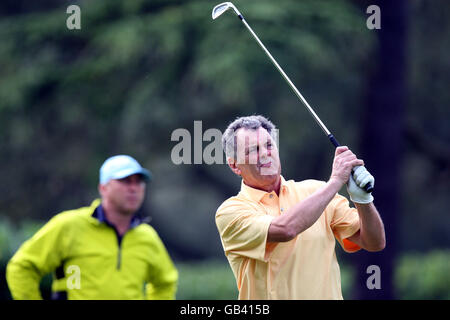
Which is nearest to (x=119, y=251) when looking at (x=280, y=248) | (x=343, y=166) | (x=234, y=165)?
(x=234, y=165)

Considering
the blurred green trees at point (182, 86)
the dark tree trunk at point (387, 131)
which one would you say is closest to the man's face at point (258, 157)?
the dark tree trunk at point (387, 131)

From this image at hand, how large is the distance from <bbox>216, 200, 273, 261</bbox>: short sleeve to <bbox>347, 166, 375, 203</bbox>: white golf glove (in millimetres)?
412

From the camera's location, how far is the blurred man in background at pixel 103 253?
4.91 m

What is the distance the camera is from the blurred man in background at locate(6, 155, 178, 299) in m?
4.91

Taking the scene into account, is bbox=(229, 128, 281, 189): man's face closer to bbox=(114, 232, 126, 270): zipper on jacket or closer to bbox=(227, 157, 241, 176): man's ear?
bbox=(227, 157, 241, 176): man's ear

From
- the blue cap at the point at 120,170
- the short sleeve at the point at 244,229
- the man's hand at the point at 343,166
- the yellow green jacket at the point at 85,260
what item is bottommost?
the yellow green jacket at the point at 85,260

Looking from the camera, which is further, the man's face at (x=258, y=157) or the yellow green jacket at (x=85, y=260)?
the yellow green jacket at (x=85, y=260)

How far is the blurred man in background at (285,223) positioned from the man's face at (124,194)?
1626 mm

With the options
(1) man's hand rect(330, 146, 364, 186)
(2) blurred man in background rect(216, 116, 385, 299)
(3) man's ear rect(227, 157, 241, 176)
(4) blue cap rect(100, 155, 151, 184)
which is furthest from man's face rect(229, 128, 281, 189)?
(4) blue cap rect(100, 155, 151, 184)

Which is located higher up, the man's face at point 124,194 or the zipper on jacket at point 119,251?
the man's face at point 124,194

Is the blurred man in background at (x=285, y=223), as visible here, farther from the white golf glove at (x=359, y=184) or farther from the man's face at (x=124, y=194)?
the man's face at (x=124, y=194)
